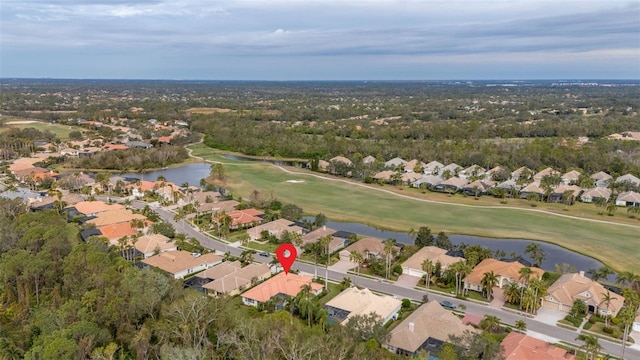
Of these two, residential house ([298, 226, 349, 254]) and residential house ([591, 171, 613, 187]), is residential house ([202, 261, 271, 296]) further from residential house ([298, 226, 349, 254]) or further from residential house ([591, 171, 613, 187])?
residential house ([591, 171, 613, 187])

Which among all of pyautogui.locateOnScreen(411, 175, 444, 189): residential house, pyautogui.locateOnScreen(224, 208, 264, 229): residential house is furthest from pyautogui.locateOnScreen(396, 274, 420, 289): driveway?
pyautogui.locateOnScreen(411, 175, 444, 189): residential house

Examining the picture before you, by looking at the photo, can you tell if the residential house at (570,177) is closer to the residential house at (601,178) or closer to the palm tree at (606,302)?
the residential house at (601,178)

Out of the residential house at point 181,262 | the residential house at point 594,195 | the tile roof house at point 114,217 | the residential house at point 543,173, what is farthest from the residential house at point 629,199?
the tile roof house at point 114,217

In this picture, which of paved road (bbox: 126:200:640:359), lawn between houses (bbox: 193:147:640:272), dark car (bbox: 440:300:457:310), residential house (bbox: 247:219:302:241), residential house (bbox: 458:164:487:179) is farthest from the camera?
residential house (bbox: 458:164:487:179)

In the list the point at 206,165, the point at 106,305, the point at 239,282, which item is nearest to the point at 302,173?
the point at 206,165

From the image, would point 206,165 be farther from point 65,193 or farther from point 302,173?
point 65,193

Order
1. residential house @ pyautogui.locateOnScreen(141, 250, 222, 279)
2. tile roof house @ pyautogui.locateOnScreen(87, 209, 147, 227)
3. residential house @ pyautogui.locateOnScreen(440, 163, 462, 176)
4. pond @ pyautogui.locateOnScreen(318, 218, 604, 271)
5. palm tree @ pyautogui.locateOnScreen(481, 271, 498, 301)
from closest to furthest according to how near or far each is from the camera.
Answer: palm tree @ pyautogui.locateOnScreen(481, 271, 498, 301)
residential house @ pyautogui.locateOnScreen(141, 250, 222, 279)
pond @ pyautogui.locateOnScreen(318, 218, 604, 271)
tile roof house @ pyautogui.locateOnScreen(87, 209, 147, 227)
residential house @ pyautogui.locateOnScreen(440, 163, 462, 176)

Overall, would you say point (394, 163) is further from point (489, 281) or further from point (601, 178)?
point (489, 281)

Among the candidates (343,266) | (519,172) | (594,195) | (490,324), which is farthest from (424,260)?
(519,172)
